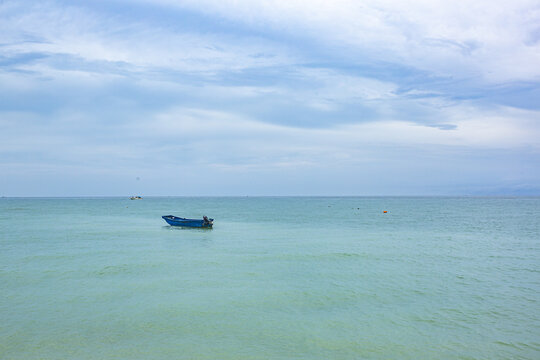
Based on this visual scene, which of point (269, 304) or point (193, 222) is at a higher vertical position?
point (193, 222)

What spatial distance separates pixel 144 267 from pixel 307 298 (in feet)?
35.5

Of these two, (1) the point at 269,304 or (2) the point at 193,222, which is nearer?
(1) the point at 269,304

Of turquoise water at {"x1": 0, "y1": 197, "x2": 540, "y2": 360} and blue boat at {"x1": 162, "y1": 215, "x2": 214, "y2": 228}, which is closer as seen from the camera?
turquoise water at {"x1": 0, "y1": 197, "x2": 540, "y2": 360}

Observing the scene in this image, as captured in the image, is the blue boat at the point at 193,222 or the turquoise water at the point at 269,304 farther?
the blue boat at the point at 193,222

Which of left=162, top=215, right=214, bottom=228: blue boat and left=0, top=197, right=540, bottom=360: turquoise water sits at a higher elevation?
left=162, top=215, right=214, bottom=228: blue boat

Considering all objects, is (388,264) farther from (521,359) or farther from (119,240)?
(119,240)

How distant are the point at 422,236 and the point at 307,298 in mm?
26098

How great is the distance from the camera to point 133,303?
1445 centimetres

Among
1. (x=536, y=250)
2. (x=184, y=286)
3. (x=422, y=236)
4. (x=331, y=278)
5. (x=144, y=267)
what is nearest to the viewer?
(x=184, y=286)

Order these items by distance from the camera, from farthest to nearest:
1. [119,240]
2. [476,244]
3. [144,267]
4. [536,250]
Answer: [119,240]
[476,244]
[536,250]
[144,267]

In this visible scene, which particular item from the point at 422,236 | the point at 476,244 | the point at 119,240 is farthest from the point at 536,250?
the point at 119,240

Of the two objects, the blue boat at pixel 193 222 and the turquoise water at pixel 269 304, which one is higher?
the blue boat at pixel 193 222

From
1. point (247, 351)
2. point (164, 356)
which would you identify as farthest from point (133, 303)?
point (247, 351)

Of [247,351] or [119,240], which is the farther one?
[119,240]
